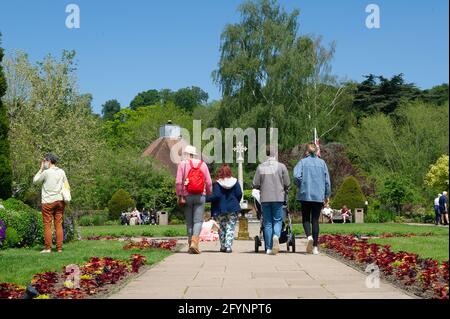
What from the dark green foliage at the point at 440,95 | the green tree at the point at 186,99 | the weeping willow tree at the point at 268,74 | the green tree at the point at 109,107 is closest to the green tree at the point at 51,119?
the weeping willow tree at the point at 268,74

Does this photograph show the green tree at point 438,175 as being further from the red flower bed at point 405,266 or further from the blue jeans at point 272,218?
the blue jeans at point 272,218

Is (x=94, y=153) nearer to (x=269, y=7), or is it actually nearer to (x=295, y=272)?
(x=269, y=7)

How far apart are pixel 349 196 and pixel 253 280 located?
37.2 m

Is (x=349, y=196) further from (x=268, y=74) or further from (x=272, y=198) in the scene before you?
(x=272, y=198)

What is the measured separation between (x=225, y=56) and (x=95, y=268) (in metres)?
41.0

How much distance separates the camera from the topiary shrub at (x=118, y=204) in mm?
45531

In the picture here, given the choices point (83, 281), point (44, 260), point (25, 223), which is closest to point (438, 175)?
point (25, 223)

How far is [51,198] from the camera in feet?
45.1

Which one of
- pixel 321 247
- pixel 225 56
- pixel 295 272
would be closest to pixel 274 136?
pixel 225 56

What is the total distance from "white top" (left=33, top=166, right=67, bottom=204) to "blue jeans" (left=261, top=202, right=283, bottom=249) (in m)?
3.84

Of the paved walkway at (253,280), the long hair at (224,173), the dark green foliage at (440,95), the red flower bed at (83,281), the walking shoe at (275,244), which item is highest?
the dark green foliage at (440,95)

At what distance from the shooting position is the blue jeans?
1360 cm

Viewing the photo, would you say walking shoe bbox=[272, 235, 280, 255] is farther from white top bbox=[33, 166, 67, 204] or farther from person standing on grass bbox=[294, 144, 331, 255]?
white top bbox=[33, 166, 67, 204]
